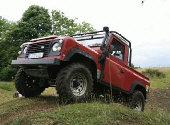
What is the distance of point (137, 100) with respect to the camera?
1020 cm

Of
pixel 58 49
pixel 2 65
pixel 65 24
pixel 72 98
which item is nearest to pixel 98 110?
pixel 72 98

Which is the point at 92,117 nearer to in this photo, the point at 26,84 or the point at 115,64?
the point at 115,64

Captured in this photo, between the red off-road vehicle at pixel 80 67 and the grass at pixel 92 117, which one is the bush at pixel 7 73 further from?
the grass at pixel 92 117

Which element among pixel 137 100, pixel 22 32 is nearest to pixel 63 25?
pixel 22 32

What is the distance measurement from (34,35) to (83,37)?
23.1 meters

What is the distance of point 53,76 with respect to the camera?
7.87 meters

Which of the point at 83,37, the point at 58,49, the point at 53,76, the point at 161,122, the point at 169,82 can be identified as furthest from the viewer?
the point at 169,82

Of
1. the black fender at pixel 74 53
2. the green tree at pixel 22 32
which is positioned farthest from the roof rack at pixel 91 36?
the green tree at pixel 22 32

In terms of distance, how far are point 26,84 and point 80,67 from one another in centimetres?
225

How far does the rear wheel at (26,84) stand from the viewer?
351 inches

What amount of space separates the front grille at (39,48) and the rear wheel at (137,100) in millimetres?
3460

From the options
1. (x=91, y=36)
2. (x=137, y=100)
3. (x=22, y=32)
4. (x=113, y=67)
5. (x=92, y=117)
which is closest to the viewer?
(x=92, y=117)

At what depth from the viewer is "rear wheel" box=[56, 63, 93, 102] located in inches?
283

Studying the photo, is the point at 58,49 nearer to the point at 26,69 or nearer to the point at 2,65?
the point at 26,69
